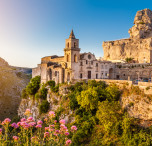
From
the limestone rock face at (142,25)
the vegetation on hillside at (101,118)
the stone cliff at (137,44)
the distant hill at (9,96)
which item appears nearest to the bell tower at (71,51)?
the vegetation on hillside at (101,118)

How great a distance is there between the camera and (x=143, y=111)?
1816 cm

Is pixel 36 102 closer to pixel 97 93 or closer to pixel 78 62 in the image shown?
pixel 78 62

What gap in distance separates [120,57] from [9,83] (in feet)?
140

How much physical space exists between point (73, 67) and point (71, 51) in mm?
3223

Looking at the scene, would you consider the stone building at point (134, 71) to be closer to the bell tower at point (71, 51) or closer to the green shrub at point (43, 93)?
the bell tower at point (71, 51)

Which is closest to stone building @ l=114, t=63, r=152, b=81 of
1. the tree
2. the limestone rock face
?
the limestone rock face

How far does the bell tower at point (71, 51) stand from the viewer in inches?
1196

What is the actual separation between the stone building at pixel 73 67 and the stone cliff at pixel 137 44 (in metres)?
14.6

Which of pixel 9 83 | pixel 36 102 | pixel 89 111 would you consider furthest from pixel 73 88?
pixel 9 83

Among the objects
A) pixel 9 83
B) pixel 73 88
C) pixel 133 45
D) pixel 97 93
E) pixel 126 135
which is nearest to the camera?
pixel 126 135

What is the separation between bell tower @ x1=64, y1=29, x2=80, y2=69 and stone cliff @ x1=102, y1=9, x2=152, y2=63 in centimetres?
2178

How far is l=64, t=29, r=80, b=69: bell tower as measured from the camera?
99.7ft

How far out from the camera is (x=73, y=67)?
99.9 ft

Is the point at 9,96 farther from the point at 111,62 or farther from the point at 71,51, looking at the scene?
the point at 111,62
